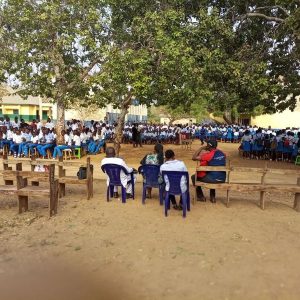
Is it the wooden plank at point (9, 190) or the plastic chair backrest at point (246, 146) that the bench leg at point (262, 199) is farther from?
the plastic chair backrest at point (246, 146)

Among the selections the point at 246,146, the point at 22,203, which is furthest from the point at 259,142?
the point at 22,203

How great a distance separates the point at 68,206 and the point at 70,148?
9389 millimetres

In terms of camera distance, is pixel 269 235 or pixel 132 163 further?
pixel 132 163

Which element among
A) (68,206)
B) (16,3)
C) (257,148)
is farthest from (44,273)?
(257,148)

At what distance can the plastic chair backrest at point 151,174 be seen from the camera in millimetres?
8148

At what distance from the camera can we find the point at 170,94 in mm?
15125

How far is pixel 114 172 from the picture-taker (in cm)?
827

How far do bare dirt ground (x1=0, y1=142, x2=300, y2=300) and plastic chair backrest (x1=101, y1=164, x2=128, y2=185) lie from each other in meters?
0.49

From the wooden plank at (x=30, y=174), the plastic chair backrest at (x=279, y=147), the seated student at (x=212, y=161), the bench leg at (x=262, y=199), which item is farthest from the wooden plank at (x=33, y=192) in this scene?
the plastic chair backrest at (x=279, y=147)

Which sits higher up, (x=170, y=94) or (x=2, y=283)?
(x=170, y=94)

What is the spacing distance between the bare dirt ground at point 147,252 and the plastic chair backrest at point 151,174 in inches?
17.9

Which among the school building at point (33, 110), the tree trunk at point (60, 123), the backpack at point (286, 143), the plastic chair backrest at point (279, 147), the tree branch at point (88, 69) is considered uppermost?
the tree branch at point (88, 69)

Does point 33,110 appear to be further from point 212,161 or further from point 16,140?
point 212,161

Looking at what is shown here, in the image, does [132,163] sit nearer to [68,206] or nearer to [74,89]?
[74,89]
